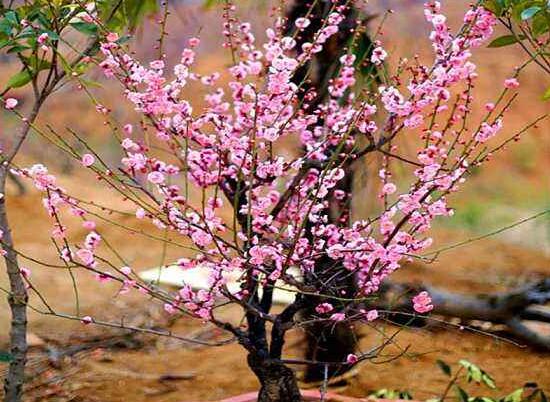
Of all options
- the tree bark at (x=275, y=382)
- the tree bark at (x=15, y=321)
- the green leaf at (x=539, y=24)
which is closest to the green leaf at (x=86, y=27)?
Answer: the tree bark at (x=15, y=321)

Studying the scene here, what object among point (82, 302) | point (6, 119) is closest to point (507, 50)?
point (6, 119)

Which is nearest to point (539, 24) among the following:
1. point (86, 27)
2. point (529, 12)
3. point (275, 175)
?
point (529, 12)

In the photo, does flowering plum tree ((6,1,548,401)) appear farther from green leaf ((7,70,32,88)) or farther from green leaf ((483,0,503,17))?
green leaf ((7,70,32,88))

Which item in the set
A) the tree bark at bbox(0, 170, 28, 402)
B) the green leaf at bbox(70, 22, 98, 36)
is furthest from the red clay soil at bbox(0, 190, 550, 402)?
the green leaf at bbox(70, 22, 98, 36)

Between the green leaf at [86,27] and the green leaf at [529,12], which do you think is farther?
the green leaf at [86,27]

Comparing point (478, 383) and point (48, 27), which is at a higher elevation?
point (48, 27)

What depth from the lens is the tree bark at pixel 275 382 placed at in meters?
2.67

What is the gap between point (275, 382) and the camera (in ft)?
8.78

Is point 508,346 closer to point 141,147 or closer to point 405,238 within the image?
point 405,238

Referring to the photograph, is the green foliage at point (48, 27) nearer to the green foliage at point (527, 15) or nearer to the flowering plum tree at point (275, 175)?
the flowering plum tree at point (275, 175)

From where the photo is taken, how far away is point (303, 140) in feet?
9.51

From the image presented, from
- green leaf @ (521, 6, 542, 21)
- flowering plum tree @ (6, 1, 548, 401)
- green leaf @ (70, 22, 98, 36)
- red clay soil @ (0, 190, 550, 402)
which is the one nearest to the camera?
green leaf @ (521, 6, 542, 21)

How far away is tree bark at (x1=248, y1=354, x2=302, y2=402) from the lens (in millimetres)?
2674

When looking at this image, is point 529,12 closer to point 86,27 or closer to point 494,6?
point 494,6
